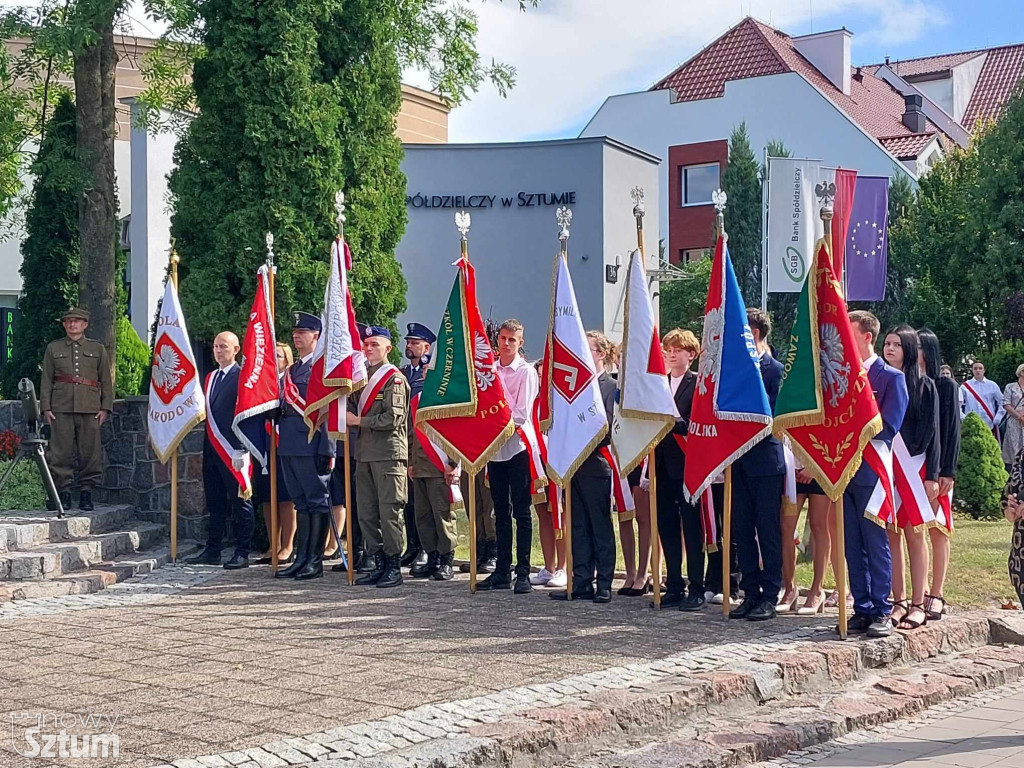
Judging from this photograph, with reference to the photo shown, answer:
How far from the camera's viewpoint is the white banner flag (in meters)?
15.1

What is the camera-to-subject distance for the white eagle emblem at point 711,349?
848 cm

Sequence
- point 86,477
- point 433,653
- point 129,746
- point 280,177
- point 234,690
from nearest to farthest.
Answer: point 129,746
point 234,690
point 433,653
point 86,477
point 280,177

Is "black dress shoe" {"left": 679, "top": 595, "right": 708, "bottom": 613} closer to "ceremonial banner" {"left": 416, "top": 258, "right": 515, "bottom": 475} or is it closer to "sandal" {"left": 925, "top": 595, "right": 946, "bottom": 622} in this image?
"sandal" {"left": 925, "top": 595, "right": 946, "bottom": 622}

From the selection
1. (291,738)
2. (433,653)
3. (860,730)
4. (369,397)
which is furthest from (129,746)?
(369,397)

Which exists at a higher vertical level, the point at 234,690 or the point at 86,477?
the point at 86,477

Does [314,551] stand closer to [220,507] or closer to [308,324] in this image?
[220,507]

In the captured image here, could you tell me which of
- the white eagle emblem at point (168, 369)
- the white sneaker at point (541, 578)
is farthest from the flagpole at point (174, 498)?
the white sneaker at point (541, 578)

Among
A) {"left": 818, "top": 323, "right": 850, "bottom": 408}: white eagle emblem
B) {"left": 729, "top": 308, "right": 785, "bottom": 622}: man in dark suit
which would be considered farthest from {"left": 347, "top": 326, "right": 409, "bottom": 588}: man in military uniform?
{"left": 818, "top": 323, "right": 850, "bottom": 408}: white eagle emblem

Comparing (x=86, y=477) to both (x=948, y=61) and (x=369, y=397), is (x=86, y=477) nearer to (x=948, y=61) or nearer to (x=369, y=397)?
(x=369, y=397)

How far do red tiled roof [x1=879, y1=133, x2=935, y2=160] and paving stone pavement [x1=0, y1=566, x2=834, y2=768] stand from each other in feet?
104

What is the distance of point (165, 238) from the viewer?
73.2 feet

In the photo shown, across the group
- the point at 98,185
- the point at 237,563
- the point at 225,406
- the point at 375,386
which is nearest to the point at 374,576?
the point at 375,386

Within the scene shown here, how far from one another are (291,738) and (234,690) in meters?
0.96

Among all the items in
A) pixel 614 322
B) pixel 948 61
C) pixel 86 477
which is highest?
pixel 948 61
